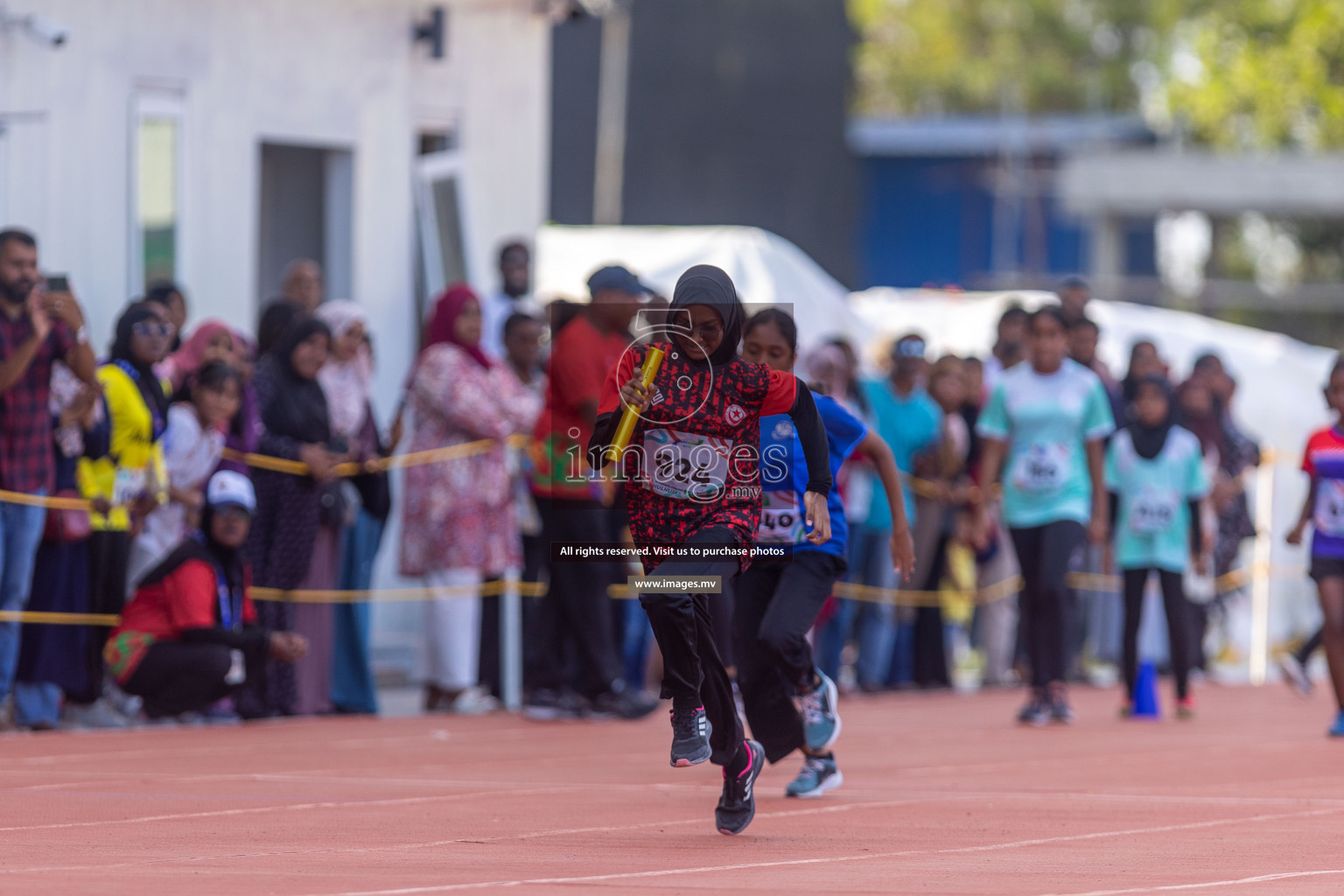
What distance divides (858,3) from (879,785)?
65.8m

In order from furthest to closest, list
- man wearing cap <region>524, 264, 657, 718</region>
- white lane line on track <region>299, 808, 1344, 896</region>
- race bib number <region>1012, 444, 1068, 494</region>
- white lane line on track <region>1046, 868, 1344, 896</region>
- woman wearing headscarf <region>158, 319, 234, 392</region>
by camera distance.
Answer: race bib number <region>1012, 444, 1068, 494</region>, man wearing cap <region>524, 264, 657, 718</region>, woman wearing headscarf <region>158, 319, 234, 392</region>, white lane line on track <region>1046, 868, 1344, 896</region>, white lane line on track <region>299, 808, 1344, 896</region>

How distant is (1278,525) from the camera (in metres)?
19.7

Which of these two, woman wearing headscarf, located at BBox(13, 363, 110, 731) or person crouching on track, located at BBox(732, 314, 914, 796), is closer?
person crouching on track, located at BBox(732, 314, 914, 796)

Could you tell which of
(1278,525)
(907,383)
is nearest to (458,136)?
(907,383)

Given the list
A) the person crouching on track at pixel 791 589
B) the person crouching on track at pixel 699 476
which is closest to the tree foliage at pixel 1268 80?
the person crouching on track at pixel 791 589

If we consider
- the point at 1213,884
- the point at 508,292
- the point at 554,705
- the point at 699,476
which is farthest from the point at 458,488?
the point at 1213,884

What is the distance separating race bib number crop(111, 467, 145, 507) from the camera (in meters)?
10.8

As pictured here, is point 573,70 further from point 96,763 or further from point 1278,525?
point 96,763

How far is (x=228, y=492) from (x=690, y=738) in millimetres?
4798

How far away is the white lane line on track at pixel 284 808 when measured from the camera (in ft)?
23.3

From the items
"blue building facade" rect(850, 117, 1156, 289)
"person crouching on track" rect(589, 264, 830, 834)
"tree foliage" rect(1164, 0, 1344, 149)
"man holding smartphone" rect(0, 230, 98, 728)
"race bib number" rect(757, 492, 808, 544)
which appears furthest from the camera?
"blue building facade" rect(850, 117, 1156, 289)

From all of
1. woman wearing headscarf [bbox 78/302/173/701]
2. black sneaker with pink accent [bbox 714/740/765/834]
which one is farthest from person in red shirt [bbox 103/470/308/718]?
black sneaker with pink accent [bbox 714/740/765/834]

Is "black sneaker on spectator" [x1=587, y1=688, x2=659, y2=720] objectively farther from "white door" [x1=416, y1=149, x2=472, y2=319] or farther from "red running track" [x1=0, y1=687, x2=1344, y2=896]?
"white door" [x1=416, y1=149, x2=472, y2=319]

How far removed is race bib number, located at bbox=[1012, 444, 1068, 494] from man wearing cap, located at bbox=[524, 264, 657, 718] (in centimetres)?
224
